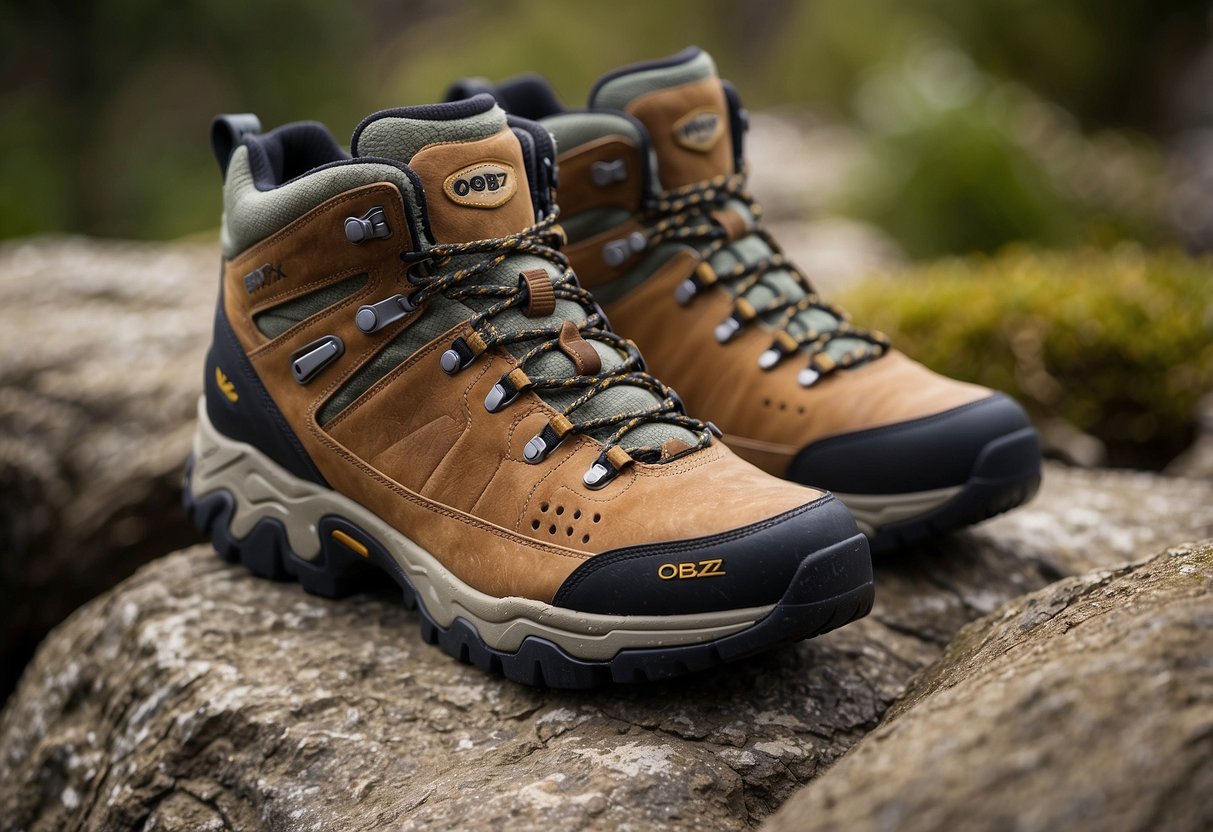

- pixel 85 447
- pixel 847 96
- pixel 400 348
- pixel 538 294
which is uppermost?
pixel 538 294

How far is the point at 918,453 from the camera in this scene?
82.2 inches

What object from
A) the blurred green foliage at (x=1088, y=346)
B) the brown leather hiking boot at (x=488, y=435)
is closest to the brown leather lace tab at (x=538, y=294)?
the brown leather hiking boot at (x=488, y=435)

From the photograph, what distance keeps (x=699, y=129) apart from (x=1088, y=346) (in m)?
2.57

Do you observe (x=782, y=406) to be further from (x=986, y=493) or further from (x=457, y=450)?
(x=457, y=450)

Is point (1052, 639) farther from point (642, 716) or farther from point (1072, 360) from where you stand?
point (1072, 360)

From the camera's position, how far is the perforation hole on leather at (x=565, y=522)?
1684 millimetres

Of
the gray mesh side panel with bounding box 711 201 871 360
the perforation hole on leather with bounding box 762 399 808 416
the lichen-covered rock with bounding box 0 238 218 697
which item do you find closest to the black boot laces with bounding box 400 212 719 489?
the perforation hole on leather with bounding box 762 399 808 416

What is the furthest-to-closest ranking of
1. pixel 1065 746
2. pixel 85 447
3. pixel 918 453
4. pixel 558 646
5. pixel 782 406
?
1. pixel 85 447
2. pixel 782 406
3. pixel 918 453
4. pixel 558 646
5. pixel 1065 746

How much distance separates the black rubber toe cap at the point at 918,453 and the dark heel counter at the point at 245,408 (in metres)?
0.99

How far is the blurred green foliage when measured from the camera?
420cm

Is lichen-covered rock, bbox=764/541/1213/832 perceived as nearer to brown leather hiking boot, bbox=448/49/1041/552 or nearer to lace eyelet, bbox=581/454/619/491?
lace eyelet, bbox=581/454/619/491

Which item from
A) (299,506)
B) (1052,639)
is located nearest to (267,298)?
(299,506)

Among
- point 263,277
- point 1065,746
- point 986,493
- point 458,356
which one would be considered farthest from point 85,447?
point 1065,746

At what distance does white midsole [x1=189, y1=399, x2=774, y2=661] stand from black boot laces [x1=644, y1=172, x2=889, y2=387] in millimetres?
787
